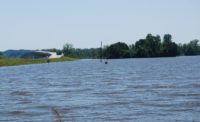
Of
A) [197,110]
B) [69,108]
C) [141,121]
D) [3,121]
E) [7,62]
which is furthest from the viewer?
[7,62]

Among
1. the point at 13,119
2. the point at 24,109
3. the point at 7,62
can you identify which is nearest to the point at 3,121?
the point at 13,119

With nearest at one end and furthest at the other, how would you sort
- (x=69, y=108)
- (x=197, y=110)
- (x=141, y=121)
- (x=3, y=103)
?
(x=141, y=121), (x=197, y=110), (x=69, y=108), (x=3, y=103)

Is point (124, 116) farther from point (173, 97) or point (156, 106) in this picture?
point (173, 97)

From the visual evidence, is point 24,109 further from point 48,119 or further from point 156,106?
point 156,106

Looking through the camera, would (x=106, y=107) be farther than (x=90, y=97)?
No

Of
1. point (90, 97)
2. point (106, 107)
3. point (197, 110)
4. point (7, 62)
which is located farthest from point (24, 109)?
point (7, 62)

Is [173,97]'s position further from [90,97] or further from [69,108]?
[69,108]

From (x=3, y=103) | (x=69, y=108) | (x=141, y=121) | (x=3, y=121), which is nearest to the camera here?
(x=141, y=121)

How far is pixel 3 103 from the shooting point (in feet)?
116

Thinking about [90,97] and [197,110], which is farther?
[90,97]

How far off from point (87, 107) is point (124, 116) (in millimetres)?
4743

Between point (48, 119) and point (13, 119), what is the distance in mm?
2313

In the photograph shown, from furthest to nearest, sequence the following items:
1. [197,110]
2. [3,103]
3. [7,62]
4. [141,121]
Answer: [7,62], [3,103], [197,110], [141,121]

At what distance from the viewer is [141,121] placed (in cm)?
2402
